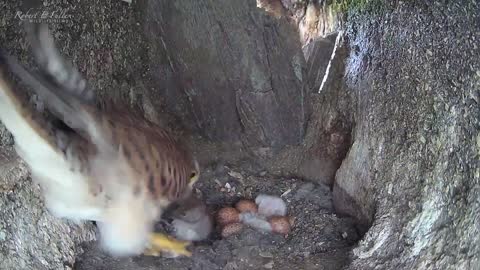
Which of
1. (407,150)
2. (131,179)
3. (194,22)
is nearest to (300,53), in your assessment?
(194,22)

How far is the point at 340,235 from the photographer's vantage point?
7.27ft

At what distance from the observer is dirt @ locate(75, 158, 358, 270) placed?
2.09m

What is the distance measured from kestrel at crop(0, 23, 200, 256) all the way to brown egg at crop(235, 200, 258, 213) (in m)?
0.47

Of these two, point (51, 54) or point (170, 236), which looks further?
point (170, 236)

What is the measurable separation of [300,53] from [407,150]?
0.85m

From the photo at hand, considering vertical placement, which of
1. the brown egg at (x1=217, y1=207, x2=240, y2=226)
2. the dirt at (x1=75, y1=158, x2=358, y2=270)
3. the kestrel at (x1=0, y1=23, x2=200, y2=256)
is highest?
the kestrel at (x1=0, y1=23, x2=200, y2=256)

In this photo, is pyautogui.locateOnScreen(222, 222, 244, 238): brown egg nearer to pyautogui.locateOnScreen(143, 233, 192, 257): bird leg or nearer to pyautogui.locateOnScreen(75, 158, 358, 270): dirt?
pyautogui.locateOnScreen(75, 158, 358, 270): dirt

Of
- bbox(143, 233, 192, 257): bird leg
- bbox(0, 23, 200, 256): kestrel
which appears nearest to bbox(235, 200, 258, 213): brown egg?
bbox(143, 233, 192, 257): bird leg

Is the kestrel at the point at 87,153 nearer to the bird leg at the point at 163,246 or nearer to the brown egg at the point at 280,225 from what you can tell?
the bird leg at the point at 163,246

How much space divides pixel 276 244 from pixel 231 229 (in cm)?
18

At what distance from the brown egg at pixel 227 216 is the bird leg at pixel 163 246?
0.77 feet

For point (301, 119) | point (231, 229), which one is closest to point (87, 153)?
point (231, 229)

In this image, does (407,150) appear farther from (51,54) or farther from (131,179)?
(51,54)

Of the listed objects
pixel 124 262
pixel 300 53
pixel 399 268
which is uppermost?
pixel 300 53
